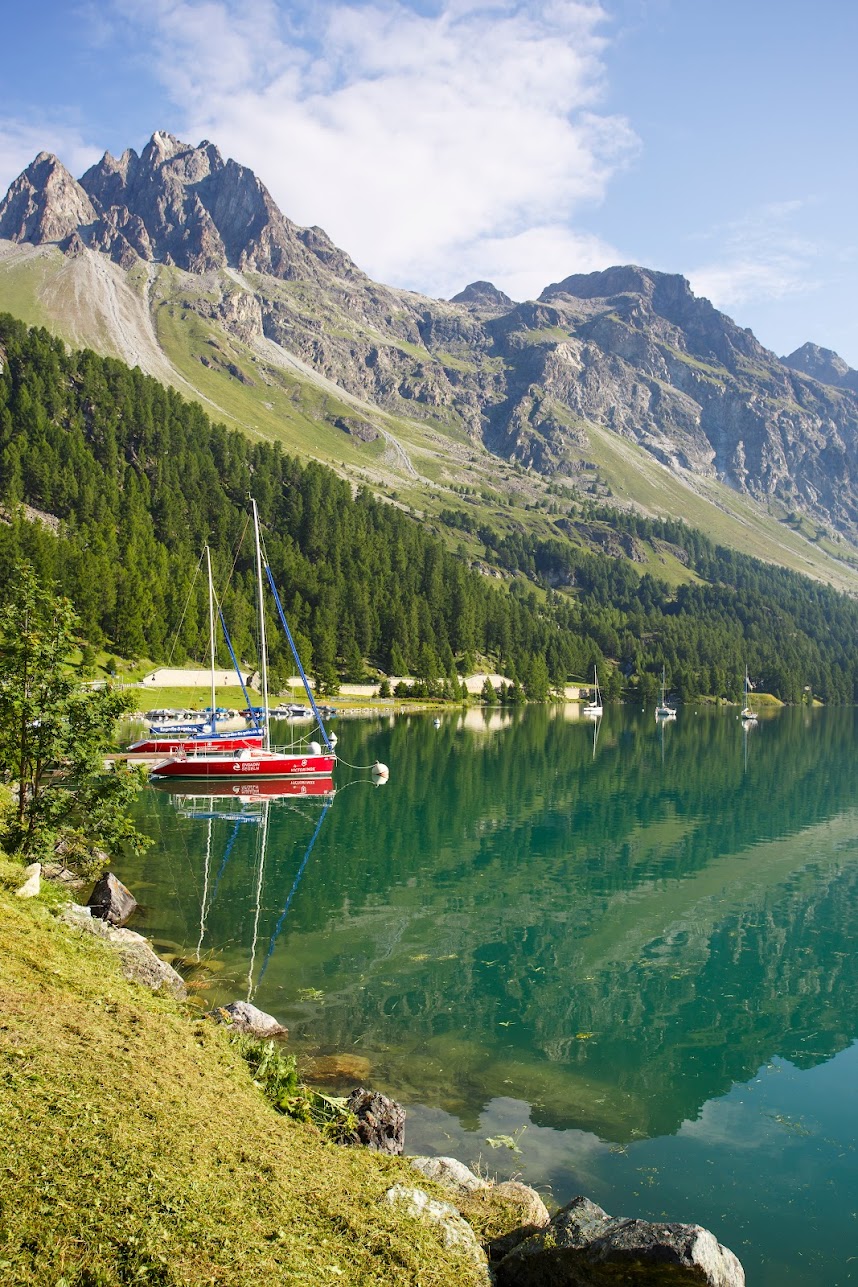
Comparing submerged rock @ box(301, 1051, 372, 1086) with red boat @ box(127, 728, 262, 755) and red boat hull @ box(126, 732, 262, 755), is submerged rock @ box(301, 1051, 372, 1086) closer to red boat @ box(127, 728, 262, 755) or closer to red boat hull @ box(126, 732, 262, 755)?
red boat @ box(127, 728, 262, 755)

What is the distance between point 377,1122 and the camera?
1531 cm

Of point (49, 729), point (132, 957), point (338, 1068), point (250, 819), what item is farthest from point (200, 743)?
point (338, 1068)

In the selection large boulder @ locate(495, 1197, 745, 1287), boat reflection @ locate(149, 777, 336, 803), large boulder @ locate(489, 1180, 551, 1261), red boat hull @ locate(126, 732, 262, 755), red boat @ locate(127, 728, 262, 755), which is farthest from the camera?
red boat @ locate(127, 728, 262, 755)

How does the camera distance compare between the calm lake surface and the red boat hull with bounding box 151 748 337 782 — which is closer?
the calm lake surface

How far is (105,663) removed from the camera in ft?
386

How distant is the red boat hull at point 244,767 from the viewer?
63.9 m

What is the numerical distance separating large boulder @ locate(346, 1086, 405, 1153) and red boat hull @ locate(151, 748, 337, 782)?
1934 inches

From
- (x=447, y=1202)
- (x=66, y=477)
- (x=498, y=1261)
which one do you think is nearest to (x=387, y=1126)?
(x=447, y=1202)

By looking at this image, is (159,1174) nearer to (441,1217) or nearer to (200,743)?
(441,1217)

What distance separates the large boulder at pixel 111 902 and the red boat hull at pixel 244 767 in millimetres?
30912

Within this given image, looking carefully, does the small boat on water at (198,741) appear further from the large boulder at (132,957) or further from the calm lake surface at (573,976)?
the large boulder at (132,957)

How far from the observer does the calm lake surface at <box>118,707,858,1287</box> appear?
1808 cm

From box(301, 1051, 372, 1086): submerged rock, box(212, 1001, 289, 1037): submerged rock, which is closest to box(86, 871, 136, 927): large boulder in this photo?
box(212, 1001, 289, 1037): submerged rock

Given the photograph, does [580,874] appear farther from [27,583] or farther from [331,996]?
[27,583]
